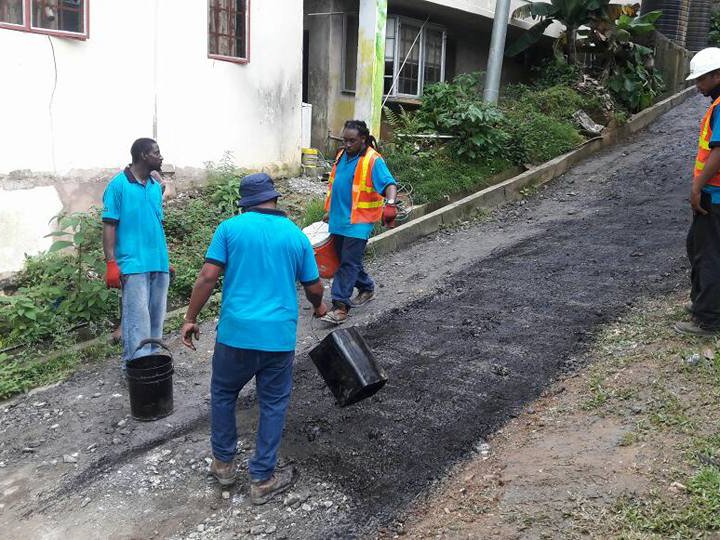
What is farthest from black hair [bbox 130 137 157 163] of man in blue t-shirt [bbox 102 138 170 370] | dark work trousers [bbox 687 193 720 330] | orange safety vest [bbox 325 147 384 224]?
dark work trousers [bbox 687 193 720 330]

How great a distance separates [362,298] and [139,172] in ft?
8.90

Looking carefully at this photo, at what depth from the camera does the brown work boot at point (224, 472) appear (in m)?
4.07

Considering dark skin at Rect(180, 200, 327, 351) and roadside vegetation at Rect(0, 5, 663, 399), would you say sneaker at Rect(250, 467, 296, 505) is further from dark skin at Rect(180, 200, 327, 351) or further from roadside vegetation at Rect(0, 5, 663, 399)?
roadside vegetation at Rect(0, 5, 663, 399)

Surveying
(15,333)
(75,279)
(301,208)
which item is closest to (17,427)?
(15,333)

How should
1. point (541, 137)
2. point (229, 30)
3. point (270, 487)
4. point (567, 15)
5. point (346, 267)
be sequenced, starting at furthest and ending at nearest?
point (567, 15)
point (541, 137)
point (229, 30)
point (346, 267)
point (270, 487)

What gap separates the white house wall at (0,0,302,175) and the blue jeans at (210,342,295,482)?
4.88 m

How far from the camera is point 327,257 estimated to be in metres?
6.60

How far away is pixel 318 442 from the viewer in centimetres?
450

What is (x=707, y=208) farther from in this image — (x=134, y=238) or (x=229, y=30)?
(x=229, y=30)

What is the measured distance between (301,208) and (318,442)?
552 cm

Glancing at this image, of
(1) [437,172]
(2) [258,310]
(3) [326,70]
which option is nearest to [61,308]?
(2) [258,310]

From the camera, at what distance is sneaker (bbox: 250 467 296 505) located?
3.94 metres

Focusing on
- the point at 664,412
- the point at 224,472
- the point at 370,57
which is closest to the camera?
the point at 224,472

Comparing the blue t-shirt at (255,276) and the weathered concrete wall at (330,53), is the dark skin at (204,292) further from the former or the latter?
the weathered concrete wall at (330,53)
